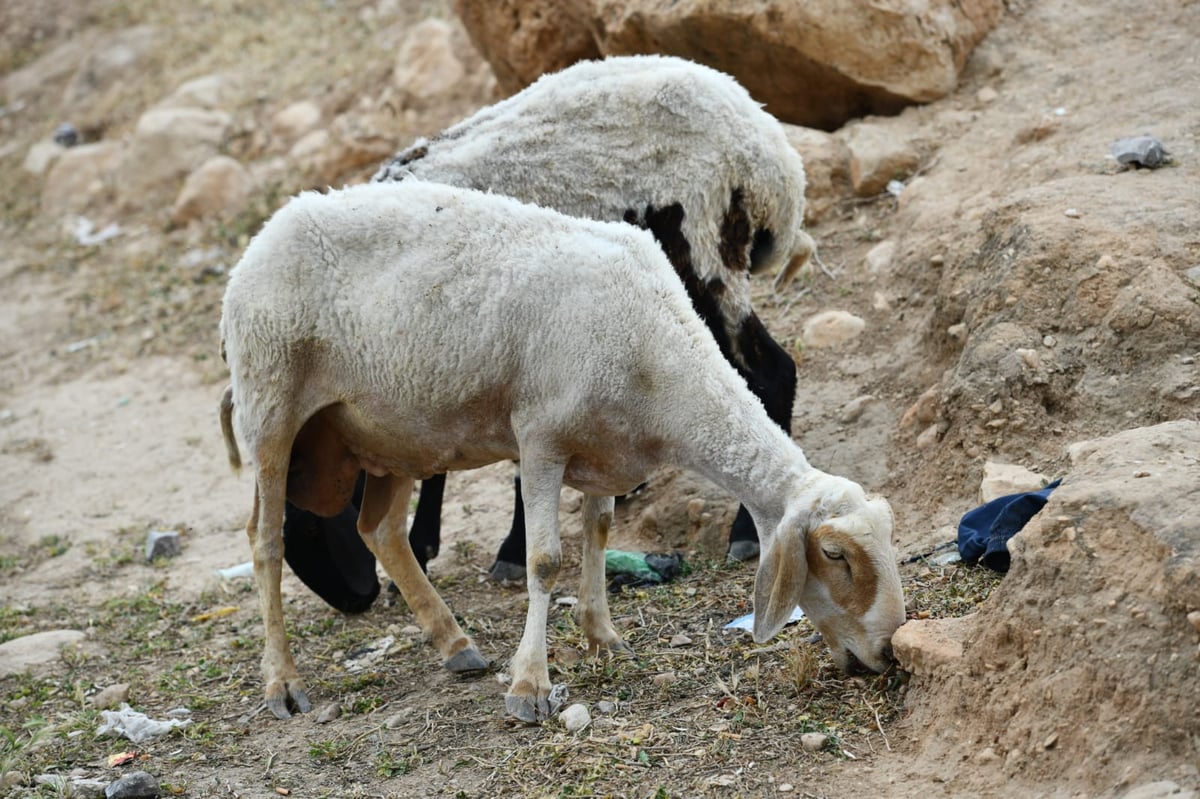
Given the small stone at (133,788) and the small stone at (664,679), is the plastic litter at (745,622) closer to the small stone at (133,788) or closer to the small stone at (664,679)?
the small stone at (664,679)

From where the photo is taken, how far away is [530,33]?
30.9 ft

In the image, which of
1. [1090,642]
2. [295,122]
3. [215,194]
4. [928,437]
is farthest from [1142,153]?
[295,122]

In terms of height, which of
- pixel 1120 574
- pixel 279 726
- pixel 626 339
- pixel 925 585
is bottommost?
pixel 279 726

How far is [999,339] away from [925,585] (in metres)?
1.43

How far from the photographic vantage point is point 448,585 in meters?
6.40

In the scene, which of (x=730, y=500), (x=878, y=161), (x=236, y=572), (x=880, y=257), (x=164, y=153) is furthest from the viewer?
(x=164, y=153)

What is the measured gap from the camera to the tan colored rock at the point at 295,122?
12.9 meters

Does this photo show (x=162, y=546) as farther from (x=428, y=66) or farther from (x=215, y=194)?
(x=428, y=66)

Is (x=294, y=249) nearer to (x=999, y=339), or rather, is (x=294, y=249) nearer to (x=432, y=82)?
(x=999, y=339)

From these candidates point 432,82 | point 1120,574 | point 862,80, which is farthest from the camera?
point 432,82

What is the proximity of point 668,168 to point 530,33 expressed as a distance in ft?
13.6

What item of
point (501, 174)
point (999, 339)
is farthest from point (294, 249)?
point (999, 339)

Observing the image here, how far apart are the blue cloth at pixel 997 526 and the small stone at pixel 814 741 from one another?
1.09 metres

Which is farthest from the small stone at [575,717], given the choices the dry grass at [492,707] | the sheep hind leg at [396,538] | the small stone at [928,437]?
the small stone at [928,437]
